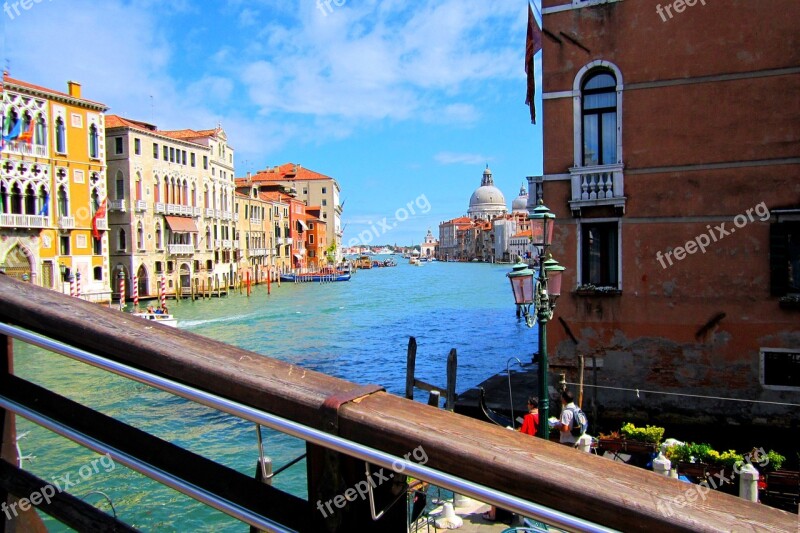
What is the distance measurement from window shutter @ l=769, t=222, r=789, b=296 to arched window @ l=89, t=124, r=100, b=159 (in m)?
31.6

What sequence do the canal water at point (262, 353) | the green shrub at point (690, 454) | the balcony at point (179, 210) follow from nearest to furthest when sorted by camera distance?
the green shrub at point (690, 454)
the canal water at point (262, 353)
the balcony at point (179, 210)

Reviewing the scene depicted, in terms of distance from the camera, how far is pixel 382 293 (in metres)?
51.6

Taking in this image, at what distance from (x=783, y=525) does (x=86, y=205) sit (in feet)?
114

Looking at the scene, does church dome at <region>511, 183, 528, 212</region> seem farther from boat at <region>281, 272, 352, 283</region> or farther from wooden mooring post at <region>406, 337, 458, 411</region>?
wooden mooring post at <region>406, 337, 458, 411</region>

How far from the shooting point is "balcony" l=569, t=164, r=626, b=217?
9.67 meters

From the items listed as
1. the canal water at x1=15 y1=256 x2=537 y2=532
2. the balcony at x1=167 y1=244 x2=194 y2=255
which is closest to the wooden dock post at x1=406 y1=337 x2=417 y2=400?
the canal water at x1=15 y1=256 x2=537 y2=532

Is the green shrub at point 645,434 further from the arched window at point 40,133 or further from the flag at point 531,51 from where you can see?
the arched window at point 40,133

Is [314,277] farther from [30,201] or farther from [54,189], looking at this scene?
[30,201]

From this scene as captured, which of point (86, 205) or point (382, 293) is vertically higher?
point (86, 205)

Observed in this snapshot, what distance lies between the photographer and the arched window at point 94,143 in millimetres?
31578

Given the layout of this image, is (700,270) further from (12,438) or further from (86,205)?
(86,205)

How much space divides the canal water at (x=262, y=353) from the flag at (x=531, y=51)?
7.11 m

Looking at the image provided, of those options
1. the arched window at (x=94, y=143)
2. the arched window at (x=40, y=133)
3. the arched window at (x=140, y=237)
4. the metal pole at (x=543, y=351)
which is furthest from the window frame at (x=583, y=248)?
the arched window at (x=140, y=237)

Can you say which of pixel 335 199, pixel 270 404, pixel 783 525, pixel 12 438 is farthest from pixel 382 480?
pixel 335 199
